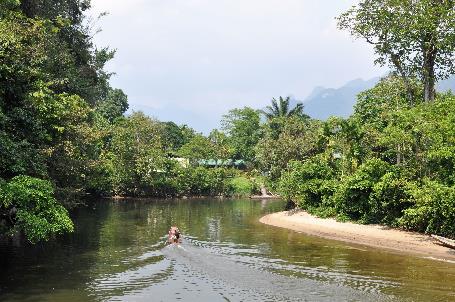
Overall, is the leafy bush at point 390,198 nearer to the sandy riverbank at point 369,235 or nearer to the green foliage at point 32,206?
the sandy riverbank at point 369,235

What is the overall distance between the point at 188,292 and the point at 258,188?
5516 cm

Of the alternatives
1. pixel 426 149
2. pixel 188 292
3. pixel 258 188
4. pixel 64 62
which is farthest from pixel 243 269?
pixel 258 188

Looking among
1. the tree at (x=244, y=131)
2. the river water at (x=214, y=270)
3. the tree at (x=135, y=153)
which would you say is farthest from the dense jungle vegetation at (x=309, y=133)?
the tree at (x=244, y=131)

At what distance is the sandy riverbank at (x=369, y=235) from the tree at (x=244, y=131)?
45.8 metres

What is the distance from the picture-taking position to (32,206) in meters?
15.0

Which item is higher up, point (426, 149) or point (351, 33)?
point (351, 33)

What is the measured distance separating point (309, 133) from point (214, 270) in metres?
35.7

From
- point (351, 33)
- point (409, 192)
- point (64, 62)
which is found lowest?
point (409, 192)

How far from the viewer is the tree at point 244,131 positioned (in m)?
84.0

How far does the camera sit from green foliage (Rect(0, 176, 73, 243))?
14.2 metres

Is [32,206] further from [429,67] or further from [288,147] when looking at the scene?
[288,147]

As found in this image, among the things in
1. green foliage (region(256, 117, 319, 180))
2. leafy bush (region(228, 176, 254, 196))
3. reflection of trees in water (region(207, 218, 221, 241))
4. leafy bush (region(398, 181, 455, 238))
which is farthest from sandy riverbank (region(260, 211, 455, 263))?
leafy bush (region(228, 176, 254, 196))

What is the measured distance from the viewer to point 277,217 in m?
39.0

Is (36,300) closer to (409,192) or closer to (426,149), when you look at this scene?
(409,192)
